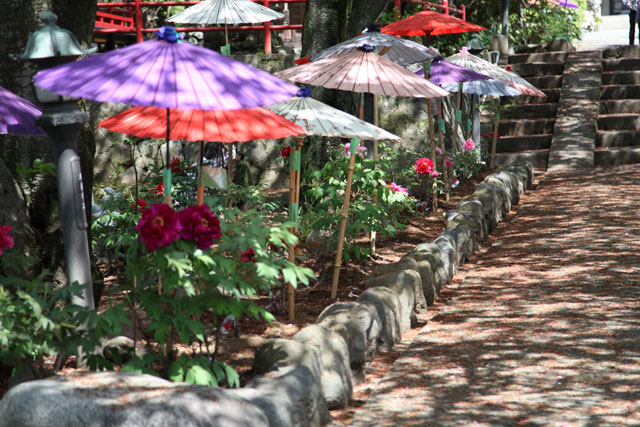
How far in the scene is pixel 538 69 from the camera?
1725 cm

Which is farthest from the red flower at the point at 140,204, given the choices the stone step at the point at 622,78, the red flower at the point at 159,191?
the stone step at the point at 622,78

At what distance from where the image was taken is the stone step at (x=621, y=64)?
55.0 ft

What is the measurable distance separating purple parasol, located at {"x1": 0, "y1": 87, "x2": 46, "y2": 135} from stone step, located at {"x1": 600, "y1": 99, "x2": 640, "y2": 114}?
1326cm

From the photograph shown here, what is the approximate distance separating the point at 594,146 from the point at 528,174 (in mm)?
2397

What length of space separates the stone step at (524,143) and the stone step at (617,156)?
1.14 m

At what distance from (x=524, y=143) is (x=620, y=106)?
2.42 metres

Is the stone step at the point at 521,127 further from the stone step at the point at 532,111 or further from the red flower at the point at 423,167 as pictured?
the red flower at the point at 423,167

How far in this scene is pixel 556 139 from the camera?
1446cm

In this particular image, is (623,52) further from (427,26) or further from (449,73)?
(449,73)

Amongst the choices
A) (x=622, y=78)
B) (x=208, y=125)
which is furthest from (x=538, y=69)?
(x=208, y=125)

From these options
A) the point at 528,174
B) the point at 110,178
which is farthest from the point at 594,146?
the point at 110,178

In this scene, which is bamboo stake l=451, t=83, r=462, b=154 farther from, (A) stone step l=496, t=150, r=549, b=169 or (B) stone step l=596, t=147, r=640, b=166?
(B) stone step l=596, t=147, r=640, b=166

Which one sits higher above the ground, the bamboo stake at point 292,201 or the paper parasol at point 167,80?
the paper parasol at point 167,80

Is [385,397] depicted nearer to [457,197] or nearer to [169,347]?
[169,347]
